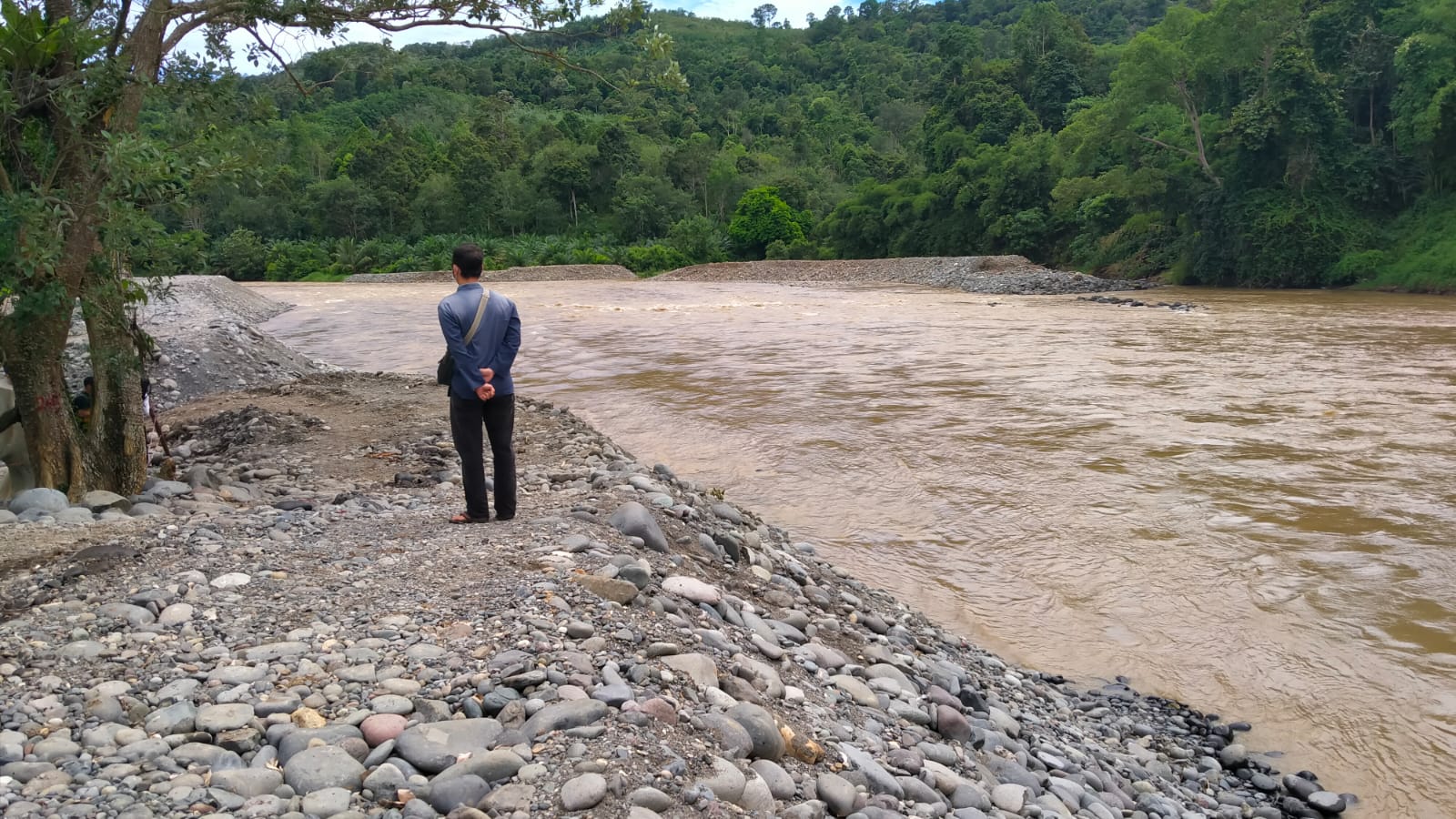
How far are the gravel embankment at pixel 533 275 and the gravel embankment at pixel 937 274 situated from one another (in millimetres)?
3571

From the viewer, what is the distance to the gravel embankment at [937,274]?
1631 inches

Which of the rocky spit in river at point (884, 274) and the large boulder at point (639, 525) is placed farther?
the rocky spit in river at point (884, 274)

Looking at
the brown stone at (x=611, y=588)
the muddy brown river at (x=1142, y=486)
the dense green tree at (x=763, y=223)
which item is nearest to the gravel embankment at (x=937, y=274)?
the dense green tree at (x=763, y=223)

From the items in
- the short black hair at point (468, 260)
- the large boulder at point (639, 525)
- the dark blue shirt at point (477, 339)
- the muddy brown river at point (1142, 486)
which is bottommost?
the muddy brown river at point (1142, 486)

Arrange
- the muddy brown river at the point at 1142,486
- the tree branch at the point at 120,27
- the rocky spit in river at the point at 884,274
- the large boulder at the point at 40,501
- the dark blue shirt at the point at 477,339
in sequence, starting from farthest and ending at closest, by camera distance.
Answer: the rocky spit in river at the point at 884,274 < the tree branch at the point at 120,27 < the muddy brown river at the point at 1142,486 < the large boulder at the point at 40,501 < the dark blue shirt at the point at 477,339

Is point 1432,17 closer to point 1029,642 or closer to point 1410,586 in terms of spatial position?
point 1410,586

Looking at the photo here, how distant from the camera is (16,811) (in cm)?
273

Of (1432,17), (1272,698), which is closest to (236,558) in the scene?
(1272,698)

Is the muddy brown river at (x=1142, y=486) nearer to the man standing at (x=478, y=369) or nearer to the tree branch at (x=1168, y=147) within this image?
the man standing at (x=478, y=369)

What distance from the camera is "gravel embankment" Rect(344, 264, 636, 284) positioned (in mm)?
62250

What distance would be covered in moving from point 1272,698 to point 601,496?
4267 millimetres

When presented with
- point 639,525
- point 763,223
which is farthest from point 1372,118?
point 639,525

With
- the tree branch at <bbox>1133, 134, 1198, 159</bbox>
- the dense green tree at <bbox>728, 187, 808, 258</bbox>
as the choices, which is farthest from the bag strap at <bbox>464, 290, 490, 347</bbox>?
the dense green tree at <bbox>728, 187, 808, 258</bbox>

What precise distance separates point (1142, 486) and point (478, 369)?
278 inches
